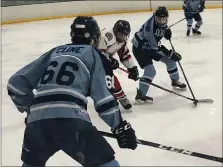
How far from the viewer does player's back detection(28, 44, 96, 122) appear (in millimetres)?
1498

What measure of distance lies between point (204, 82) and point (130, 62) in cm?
108

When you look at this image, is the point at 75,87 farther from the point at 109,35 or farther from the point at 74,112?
the point at 109,35

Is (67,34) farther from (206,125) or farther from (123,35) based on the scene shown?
(206,125)

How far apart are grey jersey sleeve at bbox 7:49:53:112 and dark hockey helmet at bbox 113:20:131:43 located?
1.41 meters

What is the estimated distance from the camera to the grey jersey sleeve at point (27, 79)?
65.7 inches

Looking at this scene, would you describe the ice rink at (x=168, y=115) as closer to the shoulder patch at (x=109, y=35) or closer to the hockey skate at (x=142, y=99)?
the hockey skate at (x=142, y=99)

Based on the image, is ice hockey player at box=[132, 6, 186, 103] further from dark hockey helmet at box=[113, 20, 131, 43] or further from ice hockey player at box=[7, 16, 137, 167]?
ice hockey player at box=[7, 16, 137, 167]

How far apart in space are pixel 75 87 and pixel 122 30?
62.5 inches

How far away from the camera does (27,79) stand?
1686 mm

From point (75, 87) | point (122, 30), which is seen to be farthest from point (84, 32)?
point (122, 30)

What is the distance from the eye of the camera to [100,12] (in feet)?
30.3

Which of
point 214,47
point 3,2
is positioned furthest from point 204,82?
point 3,2

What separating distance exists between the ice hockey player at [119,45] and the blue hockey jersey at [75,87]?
140 cm

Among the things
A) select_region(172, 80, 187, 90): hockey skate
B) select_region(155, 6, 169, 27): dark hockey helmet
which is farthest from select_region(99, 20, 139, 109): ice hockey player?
select_region(172, 80, 187, 90): hockey skate
